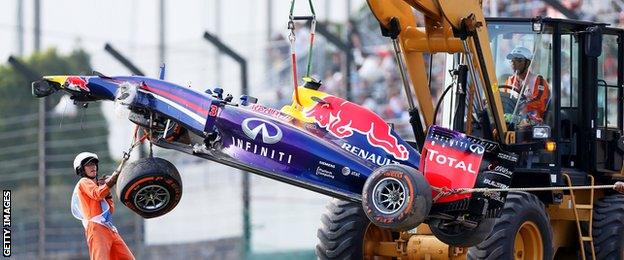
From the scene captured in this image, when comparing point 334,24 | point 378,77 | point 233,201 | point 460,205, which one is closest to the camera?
point 460,205

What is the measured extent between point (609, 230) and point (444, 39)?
245 cm

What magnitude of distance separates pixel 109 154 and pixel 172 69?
61.2 inches

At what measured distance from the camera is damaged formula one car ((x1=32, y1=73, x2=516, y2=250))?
12.9 m

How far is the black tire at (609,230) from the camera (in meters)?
14.6

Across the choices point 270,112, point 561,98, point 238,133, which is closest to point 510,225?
point 561,98

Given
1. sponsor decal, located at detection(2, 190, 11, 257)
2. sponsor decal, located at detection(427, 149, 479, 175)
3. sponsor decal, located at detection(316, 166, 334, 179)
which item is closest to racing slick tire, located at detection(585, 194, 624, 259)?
sponsor decal, located at detection(427, 149, 479, 175)

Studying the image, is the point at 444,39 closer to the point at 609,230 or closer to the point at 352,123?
the point at 352,123

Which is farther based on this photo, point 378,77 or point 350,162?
point 378,77

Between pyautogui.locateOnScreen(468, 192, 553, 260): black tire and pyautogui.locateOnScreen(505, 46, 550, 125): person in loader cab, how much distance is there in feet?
3.38

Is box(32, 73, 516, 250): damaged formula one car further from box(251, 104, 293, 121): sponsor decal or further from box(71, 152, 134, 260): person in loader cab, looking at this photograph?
box(71, 152, 134, 260): person in loader cab

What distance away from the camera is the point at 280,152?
13.0 meters

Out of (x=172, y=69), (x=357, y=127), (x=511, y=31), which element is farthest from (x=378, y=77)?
(x=357, y=127)

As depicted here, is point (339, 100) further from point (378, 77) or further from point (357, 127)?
point (378, 77)

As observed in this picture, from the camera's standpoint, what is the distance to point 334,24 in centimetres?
2738
